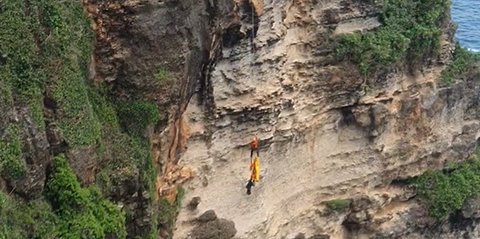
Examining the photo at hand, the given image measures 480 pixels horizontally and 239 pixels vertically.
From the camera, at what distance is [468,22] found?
38031 mm

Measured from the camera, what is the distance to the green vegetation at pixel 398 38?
19.0 metres

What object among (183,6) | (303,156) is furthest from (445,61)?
(183,6)

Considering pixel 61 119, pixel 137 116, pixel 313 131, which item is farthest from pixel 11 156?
pixel 313 131

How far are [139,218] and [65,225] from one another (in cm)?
216

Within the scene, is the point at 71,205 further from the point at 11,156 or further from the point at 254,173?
the point at 254,173

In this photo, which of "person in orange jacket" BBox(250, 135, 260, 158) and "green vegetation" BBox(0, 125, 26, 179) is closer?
"green vegetation" BBox(0, 125, 26, 179)

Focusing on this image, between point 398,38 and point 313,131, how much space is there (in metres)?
3.18

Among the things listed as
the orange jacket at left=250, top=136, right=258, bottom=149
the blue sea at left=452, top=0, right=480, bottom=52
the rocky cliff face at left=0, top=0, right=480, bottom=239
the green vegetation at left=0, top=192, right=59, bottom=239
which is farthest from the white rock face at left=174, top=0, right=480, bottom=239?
the blue sea at left=452, top=0, right=480, bottom=52

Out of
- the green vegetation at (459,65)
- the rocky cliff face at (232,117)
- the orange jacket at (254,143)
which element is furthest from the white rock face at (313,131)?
the green vegetation at (459,65)

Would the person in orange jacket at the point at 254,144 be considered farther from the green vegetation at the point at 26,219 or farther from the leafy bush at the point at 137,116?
the green vegetation at the point at 26,219

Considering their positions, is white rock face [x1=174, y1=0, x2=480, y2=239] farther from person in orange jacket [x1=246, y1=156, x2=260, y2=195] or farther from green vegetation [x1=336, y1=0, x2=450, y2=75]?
green vegetation [x1=336, y1=0, x2=450, y2=75]

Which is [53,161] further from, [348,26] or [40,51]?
[348,26]

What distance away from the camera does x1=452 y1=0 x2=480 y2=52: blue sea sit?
35406 millimetres

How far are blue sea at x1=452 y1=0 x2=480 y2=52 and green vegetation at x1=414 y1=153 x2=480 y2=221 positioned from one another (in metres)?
13.3
